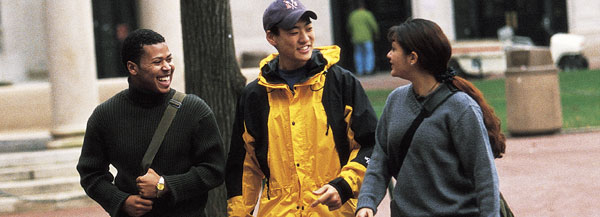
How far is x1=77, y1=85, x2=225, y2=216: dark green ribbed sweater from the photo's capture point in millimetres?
4074

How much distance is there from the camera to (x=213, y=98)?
6.91m

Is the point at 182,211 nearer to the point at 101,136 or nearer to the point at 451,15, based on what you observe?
the point at 101,136

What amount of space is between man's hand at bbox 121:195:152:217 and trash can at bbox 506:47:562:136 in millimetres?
11151

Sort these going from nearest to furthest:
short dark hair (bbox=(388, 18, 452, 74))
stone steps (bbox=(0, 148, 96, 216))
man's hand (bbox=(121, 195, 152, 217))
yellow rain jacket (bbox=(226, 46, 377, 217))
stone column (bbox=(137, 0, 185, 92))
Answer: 1. short dark hair (bbox=(388, 18, 452, 74))
2. man's hand (bbox=(121, 195, 152, 217))
3. yellow rain jacket (bbox=(226, 46, 377, 217))
4. stone steps (bbox=(0, 148, 96, 216))
5. stone column (bbox=(137, 0, 185, 92))

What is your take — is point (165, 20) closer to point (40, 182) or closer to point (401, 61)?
point (40, 182)

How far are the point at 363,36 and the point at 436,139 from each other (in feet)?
75.5

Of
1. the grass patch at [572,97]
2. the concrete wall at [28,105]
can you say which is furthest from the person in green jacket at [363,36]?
the concrete wall at [28,105]

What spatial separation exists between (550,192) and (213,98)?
14.4 feet

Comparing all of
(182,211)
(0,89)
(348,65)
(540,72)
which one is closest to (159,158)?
Answer: (182,211)

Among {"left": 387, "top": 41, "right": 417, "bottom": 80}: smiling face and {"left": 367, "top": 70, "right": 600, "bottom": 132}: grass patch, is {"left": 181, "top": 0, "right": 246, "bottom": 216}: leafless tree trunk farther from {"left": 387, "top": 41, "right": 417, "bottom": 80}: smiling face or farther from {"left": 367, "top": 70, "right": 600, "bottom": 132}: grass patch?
{"left": 367, "top": 70, "right": 600, "bottom": 132}: grass patch

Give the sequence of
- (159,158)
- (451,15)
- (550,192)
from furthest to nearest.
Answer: (451,15) < (550,192) < (159,158)

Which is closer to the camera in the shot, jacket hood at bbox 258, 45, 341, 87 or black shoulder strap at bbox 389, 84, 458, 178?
black shoulder strap at bbox 389, 84, 458, 178

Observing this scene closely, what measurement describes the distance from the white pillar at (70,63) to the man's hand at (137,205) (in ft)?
24.6

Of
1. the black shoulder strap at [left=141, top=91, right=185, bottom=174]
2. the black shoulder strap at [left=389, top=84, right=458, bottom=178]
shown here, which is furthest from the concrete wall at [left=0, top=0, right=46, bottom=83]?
the black shoulder strap at [left=389, top=84, right=458, bottom=178]
